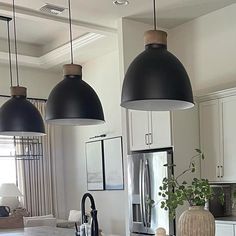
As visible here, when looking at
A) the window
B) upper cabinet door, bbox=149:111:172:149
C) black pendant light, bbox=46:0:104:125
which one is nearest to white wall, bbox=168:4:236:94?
upper cabinet door, bbox=149:111:172:149

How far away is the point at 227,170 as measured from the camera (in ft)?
15.6

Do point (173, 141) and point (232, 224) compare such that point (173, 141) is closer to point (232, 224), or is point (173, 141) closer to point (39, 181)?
point (232, 224)

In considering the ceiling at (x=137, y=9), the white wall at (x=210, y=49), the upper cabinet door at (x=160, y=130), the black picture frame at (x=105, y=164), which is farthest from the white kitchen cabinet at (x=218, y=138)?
the black picture frame at (x=105, y=164)

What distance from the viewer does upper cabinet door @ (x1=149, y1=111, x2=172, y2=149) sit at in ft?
16.2

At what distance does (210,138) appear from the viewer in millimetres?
5035

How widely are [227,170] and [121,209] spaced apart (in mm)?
2535

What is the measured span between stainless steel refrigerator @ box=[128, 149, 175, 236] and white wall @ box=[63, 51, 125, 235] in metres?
1.55

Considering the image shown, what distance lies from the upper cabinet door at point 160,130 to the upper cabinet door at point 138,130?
0.33 feet

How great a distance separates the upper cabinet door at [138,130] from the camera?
5.21m

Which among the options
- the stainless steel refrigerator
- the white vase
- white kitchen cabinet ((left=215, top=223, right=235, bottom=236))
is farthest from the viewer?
the stainless steel refrigerator

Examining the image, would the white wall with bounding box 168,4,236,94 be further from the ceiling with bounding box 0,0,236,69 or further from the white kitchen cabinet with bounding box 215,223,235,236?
the white kitchen cabinet with bounding box 215,223,235,236

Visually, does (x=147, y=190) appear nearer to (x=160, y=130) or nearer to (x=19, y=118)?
(x=160, y=130)

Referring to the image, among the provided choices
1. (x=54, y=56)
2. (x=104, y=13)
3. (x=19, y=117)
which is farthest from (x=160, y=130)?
(x=54, y=56)

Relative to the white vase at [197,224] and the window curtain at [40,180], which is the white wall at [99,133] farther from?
the white vase at [197,224]
